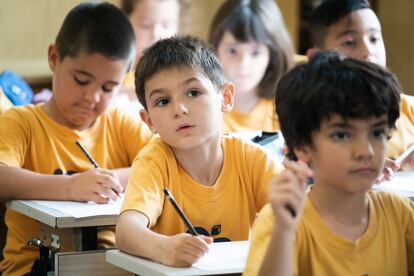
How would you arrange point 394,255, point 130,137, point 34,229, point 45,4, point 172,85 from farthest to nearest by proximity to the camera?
point 45,4, point 130,137, point 34,229, point 172,85, point 394,255

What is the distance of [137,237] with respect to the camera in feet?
6.82

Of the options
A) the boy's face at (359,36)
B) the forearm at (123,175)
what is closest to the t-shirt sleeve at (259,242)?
the forearm at (123,175)

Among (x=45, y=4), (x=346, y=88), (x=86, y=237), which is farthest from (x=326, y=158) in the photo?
(x=45, y=4)

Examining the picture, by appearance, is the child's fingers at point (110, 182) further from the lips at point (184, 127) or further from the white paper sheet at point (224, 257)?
the white paper sheet at point (224, 257)

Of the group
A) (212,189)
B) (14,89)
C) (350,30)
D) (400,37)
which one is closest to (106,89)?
(14,89)

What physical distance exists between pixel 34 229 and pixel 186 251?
1.07m

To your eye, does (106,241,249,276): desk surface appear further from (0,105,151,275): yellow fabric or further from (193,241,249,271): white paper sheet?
(0,105,151,275): yellow fabric

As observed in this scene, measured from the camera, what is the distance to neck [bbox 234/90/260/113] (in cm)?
399

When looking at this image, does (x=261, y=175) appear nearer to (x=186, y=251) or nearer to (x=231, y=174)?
(x=231, y=174)

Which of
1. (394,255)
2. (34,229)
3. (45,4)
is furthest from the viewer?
(45,4)

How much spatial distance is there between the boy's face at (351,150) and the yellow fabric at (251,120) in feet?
6.52

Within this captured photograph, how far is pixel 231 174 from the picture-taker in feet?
7.93

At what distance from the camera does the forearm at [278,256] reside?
1.68m

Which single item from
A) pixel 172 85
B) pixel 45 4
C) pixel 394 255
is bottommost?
pixel 394 255
